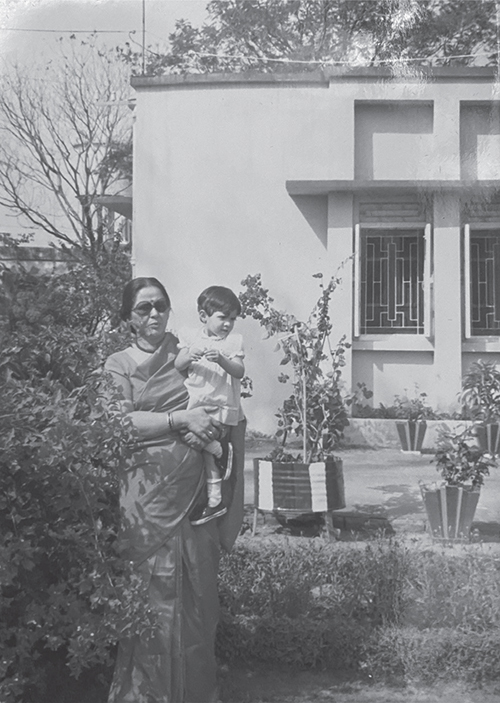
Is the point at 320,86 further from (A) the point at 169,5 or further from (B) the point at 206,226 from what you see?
(A) the point at 169,5

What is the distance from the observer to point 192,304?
23.9 ft

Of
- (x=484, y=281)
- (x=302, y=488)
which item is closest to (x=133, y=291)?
(x=302, y=488)

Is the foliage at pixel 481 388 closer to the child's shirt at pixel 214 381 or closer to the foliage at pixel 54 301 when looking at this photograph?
the foliage at pixel 54 301

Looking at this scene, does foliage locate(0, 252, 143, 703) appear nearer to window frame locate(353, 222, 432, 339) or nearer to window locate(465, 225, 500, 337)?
window frame locate(353, 222, 432, 339)

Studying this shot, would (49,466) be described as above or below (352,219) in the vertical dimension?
below

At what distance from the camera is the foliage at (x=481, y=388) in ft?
23.9

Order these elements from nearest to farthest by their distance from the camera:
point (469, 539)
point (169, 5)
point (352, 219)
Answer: point (169, 5) → point (469, 539) → point (352, 219)

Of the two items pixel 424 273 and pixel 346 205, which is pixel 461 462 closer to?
pixel 424 273

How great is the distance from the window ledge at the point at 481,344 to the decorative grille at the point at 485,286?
0.33ft

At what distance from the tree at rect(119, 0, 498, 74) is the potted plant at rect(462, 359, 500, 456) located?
281cm

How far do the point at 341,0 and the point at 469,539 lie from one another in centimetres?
344

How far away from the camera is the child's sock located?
102 inches

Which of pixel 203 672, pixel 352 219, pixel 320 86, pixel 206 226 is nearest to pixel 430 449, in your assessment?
pixel 352 219

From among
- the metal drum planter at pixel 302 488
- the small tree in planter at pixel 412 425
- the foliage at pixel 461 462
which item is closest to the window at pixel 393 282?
the small tree in planter at pixel 412 425
